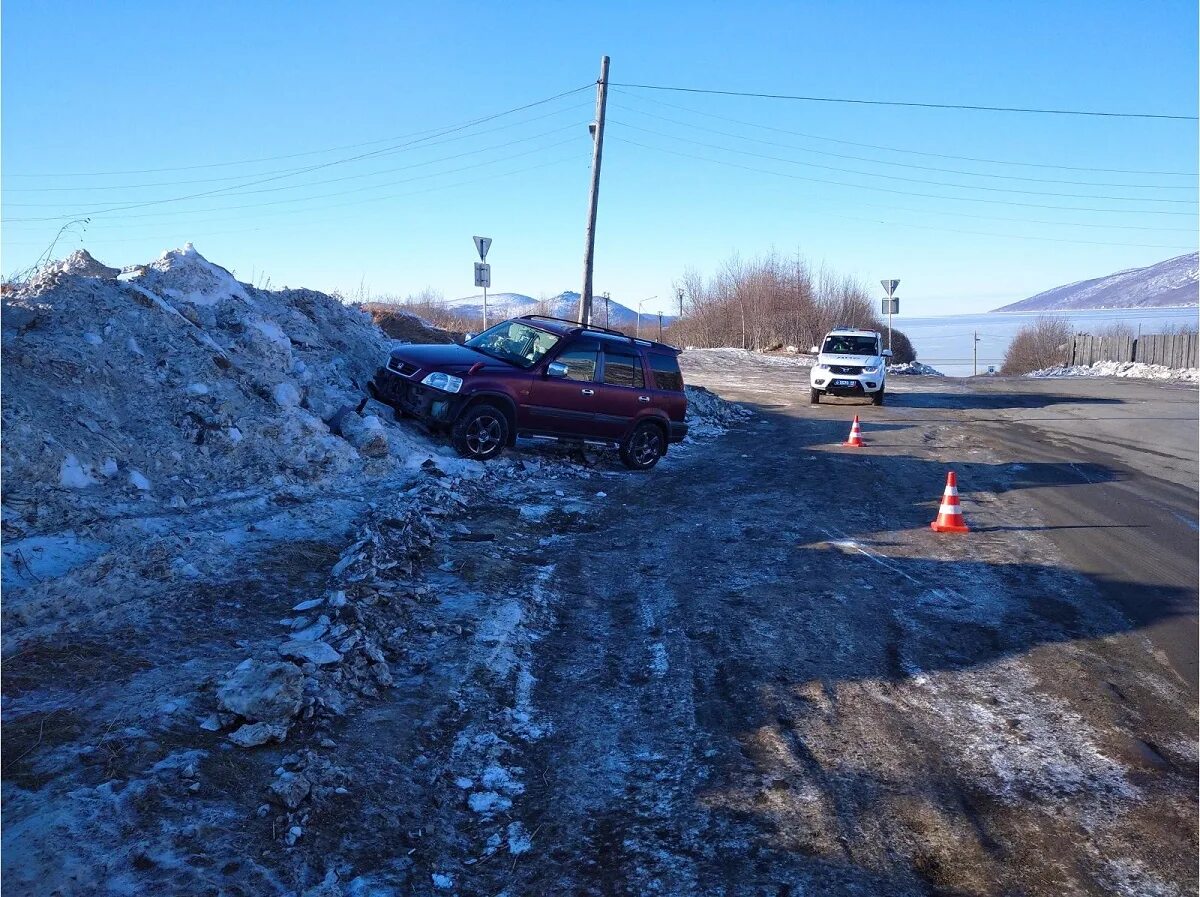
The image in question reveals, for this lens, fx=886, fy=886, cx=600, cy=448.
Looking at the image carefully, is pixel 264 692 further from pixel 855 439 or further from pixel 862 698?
pixel 855 439

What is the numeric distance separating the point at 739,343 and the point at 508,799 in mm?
53688

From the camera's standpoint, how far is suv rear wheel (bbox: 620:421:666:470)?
13703mm

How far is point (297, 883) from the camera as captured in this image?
3611 millimetres

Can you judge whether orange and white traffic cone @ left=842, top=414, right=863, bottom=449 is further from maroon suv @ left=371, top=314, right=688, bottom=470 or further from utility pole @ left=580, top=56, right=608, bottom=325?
utility pole @ left=580, top=56, right=608, bottom=325

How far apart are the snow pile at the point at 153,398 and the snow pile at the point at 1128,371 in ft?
122

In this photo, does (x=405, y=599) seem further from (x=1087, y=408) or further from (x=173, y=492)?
(x=1087, y=408)

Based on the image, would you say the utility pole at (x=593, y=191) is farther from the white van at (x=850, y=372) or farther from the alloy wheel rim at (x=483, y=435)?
the alloy wheel rim at (x=483, y=435)

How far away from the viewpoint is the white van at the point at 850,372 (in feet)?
79.6

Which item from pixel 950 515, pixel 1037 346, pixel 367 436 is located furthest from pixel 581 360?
pixel 1037 346

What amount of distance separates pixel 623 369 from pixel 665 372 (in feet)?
2.69

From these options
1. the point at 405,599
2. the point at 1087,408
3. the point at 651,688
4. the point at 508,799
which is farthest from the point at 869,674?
the point at 1087,408

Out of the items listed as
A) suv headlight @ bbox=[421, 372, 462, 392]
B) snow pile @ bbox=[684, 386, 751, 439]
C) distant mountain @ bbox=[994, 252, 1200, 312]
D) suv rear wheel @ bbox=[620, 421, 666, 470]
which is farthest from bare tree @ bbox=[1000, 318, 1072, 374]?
distant mountain @ bbox=[994, 252, 1200, 312]

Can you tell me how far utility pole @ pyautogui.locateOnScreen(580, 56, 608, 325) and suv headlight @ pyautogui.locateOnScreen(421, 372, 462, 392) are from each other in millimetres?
10072

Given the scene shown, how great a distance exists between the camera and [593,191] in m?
22.3
